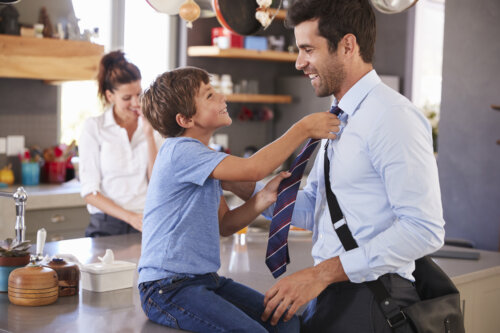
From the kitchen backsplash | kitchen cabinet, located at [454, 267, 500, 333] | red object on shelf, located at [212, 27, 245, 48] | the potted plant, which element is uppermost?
red object on shelf, located at [212, 27, 245, 48]

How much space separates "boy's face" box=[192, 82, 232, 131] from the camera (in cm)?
200

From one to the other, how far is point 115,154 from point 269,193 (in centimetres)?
148

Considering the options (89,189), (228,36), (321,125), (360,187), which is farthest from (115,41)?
(360,187)

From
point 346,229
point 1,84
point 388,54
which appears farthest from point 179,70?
point 388,54

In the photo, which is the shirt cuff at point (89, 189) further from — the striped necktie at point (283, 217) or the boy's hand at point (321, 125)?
the boy's hand at point (321, 125)

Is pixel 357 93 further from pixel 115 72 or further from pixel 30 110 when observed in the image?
pixel 30 110

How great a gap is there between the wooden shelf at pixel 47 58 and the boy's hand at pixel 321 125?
310 centimetres

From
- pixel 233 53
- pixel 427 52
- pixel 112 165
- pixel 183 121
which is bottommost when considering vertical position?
pixel 112 165

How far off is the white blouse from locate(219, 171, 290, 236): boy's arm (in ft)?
3.98

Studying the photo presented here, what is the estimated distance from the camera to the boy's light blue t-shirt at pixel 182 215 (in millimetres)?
1785

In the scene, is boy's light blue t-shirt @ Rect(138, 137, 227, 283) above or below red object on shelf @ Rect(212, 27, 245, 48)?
below

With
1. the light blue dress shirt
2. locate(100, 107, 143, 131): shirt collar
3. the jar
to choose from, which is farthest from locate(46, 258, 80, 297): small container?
the jar

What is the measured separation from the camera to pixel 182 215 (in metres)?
1.82

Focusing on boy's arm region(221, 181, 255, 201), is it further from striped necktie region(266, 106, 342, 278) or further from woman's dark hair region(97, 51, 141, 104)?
woman's dark hair region(97, 51, 141, 104)
